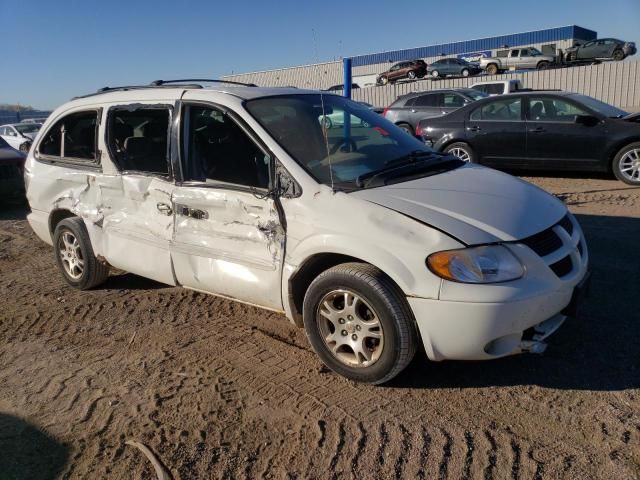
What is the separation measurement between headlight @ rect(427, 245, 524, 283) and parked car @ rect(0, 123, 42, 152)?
2129cm

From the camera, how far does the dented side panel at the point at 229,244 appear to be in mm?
3580

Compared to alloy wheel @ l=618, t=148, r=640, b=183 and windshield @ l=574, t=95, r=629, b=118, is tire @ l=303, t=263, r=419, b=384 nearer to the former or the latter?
alloy wheel @ l=618, t=148, r=640, b=183

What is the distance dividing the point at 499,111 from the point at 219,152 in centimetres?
744

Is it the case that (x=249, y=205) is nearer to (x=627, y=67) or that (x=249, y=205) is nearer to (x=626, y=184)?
(x=626, y=184)

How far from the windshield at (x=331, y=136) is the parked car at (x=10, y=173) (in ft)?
25.4

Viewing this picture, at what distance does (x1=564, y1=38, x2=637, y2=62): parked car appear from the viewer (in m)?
31.5

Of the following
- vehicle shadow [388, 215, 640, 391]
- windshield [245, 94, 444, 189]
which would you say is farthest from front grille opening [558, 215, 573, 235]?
windshield [245, 94, 444, 189]

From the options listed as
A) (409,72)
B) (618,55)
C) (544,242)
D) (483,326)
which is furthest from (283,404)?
(618,55)

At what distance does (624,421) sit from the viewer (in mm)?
2844

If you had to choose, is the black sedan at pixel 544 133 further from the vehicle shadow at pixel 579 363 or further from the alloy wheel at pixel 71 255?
the alloy wheel at pixel 71 255

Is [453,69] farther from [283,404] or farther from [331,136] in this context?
[283,404]

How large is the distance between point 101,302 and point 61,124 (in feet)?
5.73

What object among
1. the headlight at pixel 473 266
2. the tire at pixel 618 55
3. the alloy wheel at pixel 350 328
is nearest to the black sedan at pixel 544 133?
the headlight at pixel 473 266

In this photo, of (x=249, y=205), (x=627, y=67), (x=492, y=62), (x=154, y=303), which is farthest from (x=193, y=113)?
(x=492, y=62)
